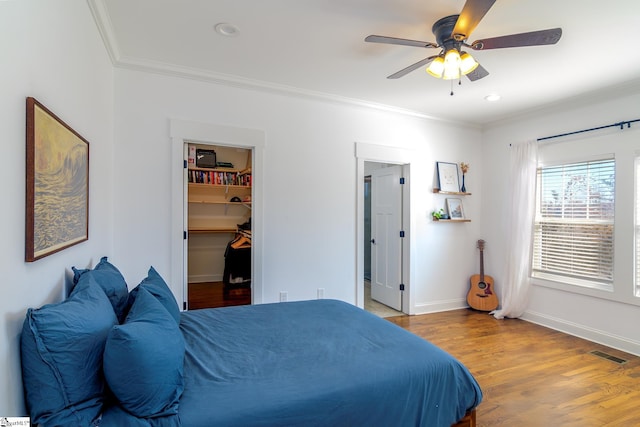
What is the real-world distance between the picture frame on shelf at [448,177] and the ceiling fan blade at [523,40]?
2.43 metres

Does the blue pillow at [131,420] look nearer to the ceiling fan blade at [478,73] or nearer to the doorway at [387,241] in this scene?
the ceiling fan blade at [478,73]

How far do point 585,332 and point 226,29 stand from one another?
4.71m

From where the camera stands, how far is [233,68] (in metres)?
2.96

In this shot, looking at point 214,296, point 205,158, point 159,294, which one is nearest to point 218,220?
point 205,158

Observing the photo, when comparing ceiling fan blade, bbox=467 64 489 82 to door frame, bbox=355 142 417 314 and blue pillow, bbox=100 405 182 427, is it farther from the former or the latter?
blue pillow, bbox=100 405 182 427

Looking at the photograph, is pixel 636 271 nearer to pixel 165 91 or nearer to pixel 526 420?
pixel 526 420

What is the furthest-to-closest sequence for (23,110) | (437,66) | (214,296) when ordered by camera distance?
(214,296), (437,66), (23,110)

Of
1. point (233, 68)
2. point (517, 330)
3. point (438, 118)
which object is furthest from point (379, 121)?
point (517, 330)

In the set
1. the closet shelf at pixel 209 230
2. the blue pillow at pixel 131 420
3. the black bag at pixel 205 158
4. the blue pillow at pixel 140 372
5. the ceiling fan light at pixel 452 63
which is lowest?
the blue pillow at pixel 131 420

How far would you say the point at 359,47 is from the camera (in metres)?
2.56

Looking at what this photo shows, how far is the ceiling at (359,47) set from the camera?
2.07 metres

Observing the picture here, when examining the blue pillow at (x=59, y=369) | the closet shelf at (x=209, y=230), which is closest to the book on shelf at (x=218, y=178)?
the closet shelf at (x=209, y=230)

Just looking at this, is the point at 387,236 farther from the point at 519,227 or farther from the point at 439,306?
the point at 519,227

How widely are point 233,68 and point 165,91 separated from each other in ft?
2.25
